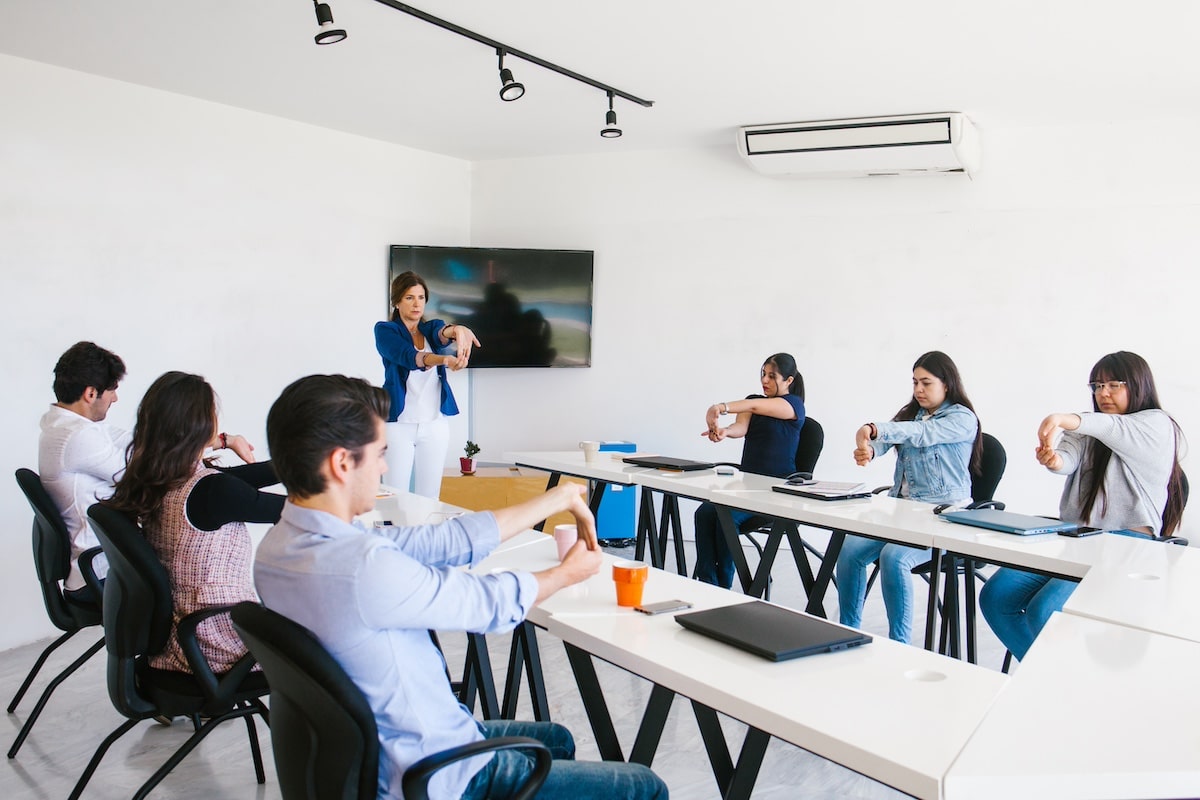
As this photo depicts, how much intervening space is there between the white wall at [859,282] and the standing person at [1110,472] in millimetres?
1973

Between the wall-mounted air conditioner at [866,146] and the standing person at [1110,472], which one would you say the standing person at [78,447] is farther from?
the wall-mounted air conditioner at [866,146]

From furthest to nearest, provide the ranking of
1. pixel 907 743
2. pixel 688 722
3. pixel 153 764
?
pixel 688 722 < pixel 153 764 < pixel 907 743

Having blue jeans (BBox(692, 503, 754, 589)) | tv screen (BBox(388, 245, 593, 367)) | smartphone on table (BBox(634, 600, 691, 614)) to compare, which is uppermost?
tv screen (BBox(388, 245, 593, 367))

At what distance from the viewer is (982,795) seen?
1.15 meters

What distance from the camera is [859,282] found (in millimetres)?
5562

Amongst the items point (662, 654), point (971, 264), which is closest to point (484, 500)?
point (971, 264)

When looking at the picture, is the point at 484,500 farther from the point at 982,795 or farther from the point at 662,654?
the point at 982,795

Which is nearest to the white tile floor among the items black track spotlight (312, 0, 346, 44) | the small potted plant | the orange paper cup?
the orange paper cup

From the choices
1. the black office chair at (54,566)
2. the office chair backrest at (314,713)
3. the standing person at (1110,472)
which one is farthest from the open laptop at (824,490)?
the black office chair at (54,566)

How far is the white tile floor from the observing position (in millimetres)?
2629

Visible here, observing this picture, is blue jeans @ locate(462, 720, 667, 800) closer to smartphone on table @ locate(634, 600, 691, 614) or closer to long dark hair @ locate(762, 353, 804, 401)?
smartphone on table @ locate(634, 600, 691, 614)

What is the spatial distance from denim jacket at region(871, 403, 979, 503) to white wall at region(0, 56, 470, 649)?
3.29m

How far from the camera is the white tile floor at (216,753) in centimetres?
263

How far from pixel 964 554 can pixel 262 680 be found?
1902 mm
